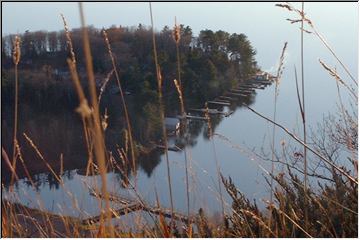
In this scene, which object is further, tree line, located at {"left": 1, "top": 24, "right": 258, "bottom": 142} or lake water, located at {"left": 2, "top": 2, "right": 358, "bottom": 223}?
tree line, located at {"left": 1, "top": 24, "right": 258, "bottom": 142}

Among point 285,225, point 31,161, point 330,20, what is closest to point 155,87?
point 31,161

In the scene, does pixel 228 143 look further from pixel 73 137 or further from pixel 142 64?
pixel 73 137

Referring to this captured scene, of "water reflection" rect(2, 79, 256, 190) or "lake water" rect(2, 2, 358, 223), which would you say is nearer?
"lake water" rect(2, 2, 358, 223)

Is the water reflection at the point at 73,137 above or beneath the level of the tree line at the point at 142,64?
beneath

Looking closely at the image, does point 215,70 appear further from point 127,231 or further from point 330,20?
point 127,231

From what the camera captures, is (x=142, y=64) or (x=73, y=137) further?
(x=73, y=137)

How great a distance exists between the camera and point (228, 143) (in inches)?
57.4

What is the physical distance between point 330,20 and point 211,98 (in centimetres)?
56

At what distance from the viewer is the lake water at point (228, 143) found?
4.53 feet

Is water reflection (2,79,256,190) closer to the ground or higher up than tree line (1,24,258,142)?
closer to the ground

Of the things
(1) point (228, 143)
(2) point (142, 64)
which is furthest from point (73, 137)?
(1) point (228, 143)

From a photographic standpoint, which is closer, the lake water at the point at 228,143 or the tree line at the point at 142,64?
the lake water at the point at 228,143

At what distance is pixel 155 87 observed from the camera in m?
1.74

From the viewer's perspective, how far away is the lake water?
1.38 metres
